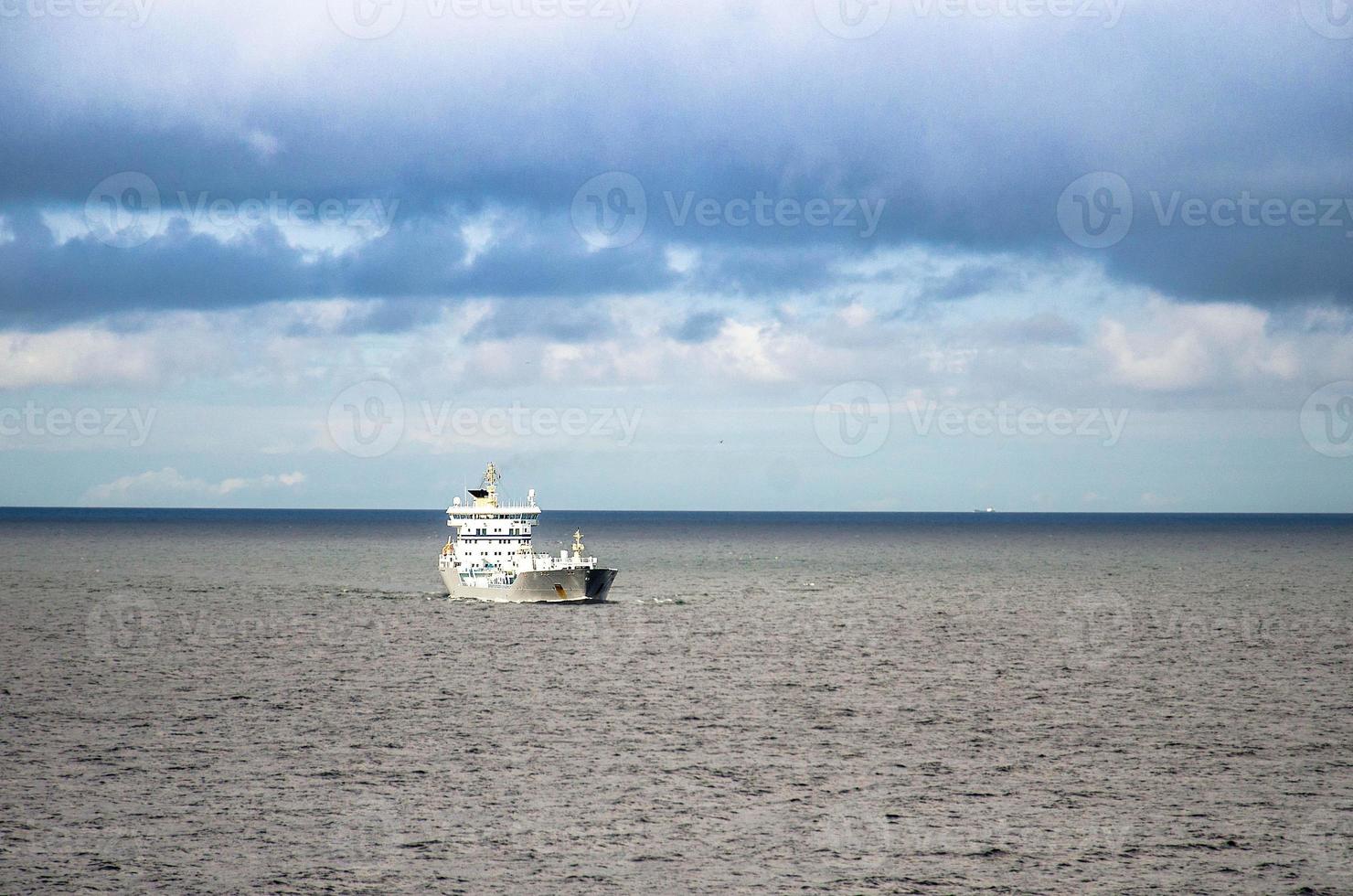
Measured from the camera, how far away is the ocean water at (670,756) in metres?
31.7

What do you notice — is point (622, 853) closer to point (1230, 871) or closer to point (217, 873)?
point (217, 873)

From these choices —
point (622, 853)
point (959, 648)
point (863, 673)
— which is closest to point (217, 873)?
point (622, 853)

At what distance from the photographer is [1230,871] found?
31375 mm

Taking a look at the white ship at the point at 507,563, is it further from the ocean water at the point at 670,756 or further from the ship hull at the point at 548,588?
the ocean water at the point at 670,756

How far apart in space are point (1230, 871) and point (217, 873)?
968 inches
